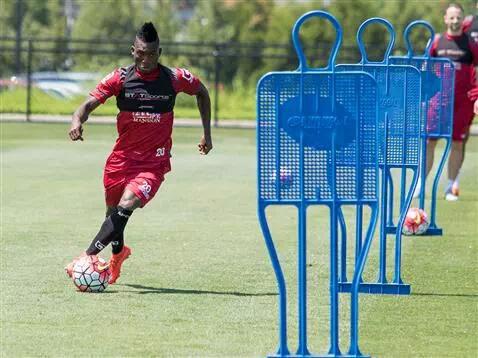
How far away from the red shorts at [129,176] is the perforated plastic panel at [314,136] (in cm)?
→ 344

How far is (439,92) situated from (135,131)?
13.4ft

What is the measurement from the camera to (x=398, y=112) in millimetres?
10484

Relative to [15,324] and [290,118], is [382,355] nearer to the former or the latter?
[290,118]

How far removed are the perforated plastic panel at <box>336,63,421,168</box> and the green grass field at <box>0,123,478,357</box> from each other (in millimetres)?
1061

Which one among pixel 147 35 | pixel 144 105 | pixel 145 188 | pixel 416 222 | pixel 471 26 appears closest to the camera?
pixel 147 35

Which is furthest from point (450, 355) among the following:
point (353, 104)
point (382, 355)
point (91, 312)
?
point (91, 312)

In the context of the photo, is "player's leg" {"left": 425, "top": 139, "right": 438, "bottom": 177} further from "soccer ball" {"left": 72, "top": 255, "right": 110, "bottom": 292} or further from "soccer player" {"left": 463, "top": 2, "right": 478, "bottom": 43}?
"soccer ball" {"left": 72, "top": 255, "right": 110, "bottom": 292}

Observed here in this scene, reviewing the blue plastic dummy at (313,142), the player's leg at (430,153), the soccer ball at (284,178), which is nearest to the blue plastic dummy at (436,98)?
the player's leg at (430,153)

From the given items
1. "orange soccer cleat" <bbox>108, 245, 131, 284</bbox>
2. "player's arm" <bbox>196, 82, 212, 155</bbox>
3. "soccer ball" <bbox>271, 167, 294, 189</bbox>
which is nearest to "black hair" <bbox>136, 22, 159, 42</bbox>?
"player's arm" <bbox>196, 82, 212, 155</bbox>

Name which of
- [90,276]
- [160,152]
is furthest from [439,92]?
[90,276]

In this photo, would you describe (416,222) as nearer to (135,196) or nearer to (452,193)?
(452,193)

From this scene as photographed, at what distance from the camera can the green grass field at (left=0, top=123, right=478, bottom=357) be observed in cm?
832

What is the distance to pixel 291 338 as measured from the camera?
8453mm

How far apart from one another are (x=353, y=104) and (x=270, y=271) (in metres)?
4.23
